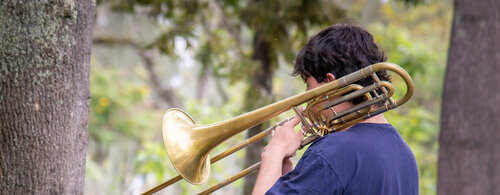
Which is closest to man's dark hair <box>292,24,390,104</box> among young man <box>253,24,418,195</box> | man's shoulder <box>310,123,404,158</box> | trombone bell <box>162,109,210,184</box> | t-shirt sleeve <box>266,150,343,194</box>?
young man <box>253,24,418,195</box>

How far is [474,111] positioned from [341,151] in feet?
9.53

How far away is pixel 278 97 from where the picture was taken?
504 centimetres

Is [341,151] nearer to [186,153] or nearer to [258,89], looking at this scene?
[186,153]

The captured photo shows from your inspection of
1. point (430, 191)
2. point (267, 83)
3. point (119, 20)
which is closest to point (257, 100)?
point (267, 83)

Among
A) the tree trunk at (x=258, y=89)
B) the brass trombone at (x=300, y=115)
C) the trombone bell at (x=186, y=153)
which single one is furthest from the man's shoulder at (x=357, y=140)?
the tree trunk at (x=258, y=89)

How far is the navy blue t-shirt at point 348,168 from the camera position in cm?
164

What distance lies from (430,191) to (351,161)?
8.43 meters

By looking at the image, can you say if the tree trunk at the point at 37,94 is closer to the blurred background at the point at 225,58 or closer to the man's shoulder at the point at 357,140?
the man's shoulder at the point at 357,140

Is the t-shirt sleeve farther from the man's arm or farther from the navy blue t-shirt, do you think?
the man's arm

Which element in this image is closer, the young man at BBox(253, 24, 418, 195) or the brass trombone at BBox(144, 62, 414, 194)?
the young man at BBox(253, 24, 418, 195)

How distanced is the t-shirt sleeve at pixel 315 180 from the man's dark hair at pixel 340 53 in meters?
0.38

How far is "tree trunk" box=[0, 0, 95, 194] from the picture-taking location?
6.18ft

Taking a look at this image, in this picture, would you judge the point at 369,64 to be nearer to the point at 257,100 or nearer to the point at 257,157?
the point at 257,100

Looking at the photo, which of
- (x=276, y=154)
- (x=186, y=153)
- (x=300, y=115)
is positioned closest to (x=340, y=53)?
(x=300, y=115)
